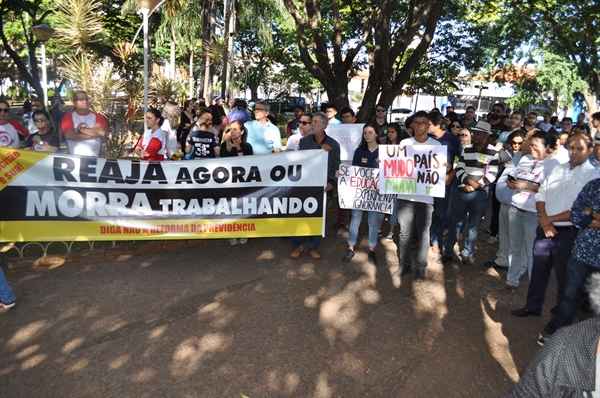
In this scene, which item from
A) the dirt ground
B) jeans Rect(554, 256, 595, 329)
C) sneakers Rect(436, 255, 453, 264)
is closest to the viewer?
the dirt ground

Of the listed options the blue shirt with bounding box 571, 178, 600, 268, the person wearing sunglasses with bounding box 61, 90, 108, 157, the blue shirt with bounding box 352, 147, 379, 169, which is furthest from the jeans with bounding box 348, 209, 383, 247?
the person wearing sunglasses with bounding box 61, 90, 108, 157

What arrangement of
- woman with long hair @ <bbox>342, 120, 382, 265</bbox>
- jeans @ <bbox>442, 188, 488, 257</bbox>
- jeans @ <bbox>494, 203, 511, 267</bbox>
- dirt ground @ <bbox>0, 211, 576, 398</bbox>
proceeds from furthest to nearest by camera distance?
jeans @ <bbox>442, 188, 488, 257</bbox>
woman with long hair @ <bbox>342, 120, 382, 265</bbox>
jeans @ <bbox>494, 203, 511, 267</bbox>
dirt ground @ <bbox>0, 211, 576, 398</bbox>

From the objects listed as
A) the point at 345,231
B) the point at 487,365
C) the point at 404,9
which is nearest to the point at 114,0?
the point at 404,9

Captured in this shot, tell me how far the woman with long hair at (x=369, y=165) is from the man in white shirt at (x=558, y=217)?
6.71 feet

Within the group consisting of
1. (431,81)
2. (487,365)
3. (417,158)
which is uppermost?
(431,81)

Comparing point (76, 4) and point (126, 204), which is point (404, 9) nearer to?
point (76, 4)

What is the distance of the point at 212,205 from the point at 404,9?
675 inches

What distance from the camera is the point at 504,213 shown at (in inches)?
241

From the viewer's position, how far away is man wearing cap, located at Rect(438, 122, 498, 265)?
6.49 m

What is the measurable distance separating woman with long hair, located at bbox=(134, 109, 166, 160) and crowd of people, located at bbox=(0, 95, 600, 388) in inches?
0.6

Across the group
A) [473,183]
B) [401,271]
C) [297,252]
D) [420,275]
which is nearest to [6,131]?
[297,252]

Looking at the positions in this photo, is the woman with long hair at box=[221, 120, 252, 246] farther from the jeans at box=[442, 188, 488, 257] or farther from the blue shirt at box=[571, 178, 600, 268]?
the blue shirt at box=[571, 178, 600, 268]

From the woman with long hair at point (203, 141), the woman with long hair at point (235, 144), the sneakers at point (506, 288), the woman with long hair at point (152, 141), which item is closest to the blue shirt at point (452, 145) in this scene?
the sneakers at point (506, 288)

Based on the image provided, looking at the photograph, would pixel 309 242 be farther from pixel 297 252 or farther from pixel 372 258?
pixel 372 258
